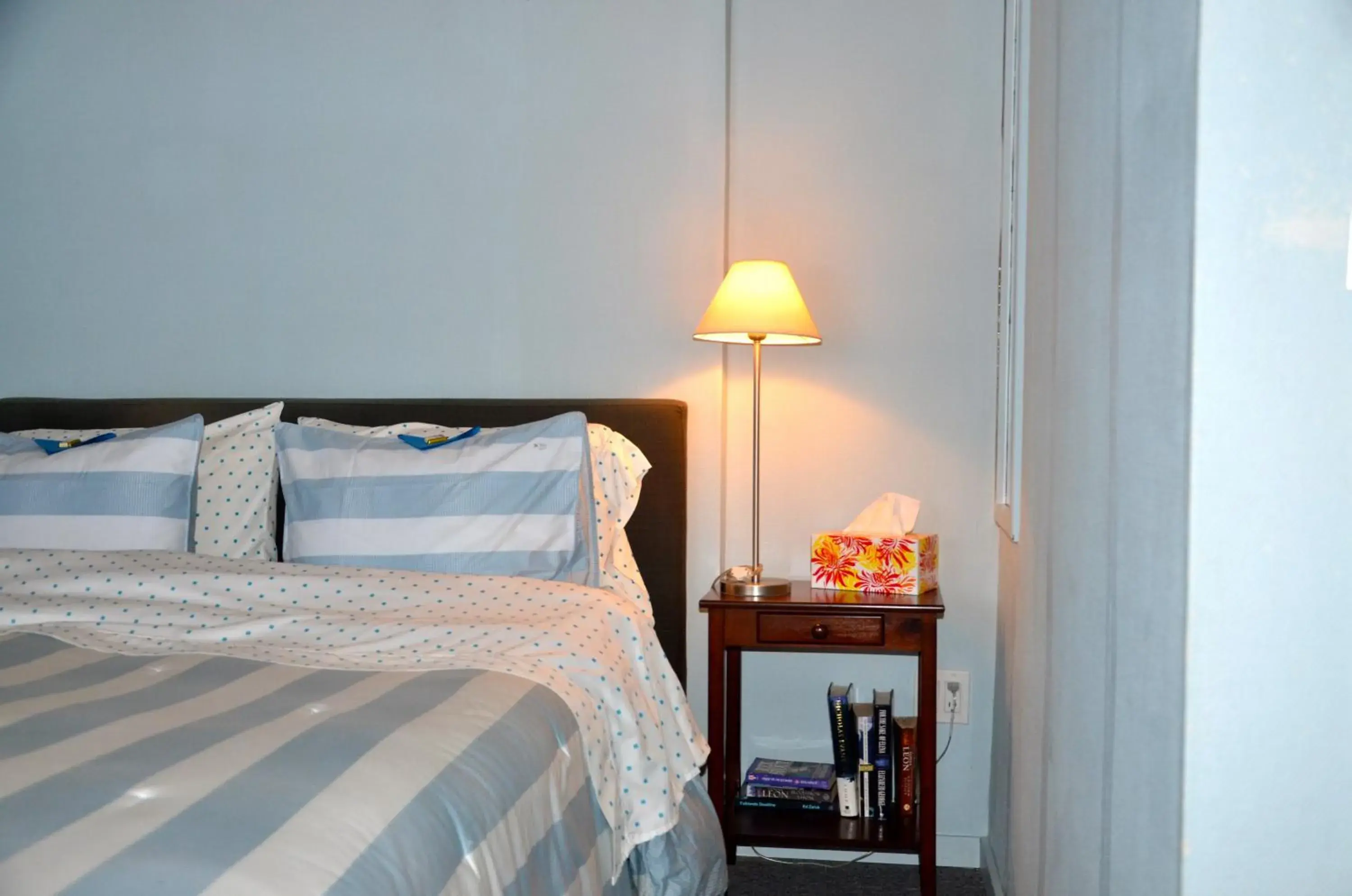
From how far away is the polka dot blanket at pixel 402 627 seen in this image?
5.58 ft

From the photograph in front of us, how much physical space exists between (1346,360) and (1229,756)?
323 mm

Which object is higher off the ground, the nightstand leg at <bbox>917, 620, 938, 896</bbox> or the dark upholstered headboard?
the dark upholstered headboard

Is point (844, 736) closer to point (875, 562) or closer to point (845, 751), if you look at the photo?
point (845, 751)

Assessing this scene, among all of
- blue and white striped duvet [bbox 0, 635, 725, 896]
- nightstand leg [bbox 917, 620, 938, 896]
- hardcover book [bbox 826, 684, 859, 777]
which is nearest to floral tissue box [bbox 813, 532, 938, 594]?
nightstand leg [bbox 917, 620, 938, 896]

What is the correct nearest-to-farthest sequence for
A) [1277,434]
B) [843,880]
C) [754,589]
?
[1277,434], [754,589], [843,880]

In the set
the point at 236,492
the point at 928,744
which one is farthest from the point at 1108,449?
the point at 236,492

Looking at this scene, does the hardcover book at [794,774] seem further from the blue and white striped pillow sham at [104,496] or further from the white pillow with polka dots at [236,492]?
the blue and white striped pillow sham at [104,496]

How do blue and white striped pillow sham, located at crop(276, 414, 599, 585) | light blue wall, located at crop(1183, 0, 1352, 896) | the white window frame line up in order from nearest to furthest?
light blue wall, located at crop(1183, 0, 1352, 896)
the white window frame
blue and white striped pillow sham, located at crop(276, 414, 599, 585)

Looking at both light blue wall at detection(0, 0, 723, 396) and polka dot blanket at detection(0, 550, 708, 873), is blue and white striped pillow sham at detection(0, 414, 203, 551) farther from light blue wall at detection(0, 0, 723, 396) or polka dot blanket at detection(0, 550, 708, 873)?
light blue wall at detection(0, 0, 723, 396)

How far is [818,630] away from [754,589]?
0.50 feet

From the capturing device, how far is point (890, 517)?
2438mm

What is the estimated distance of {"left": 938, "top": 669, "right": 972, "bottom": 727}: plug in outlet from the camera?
2.56 meters

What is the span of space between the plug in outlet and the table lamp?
1.55ft

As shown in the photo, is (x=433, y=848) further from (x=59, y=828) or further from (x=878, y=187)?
(x=878, y=187)
